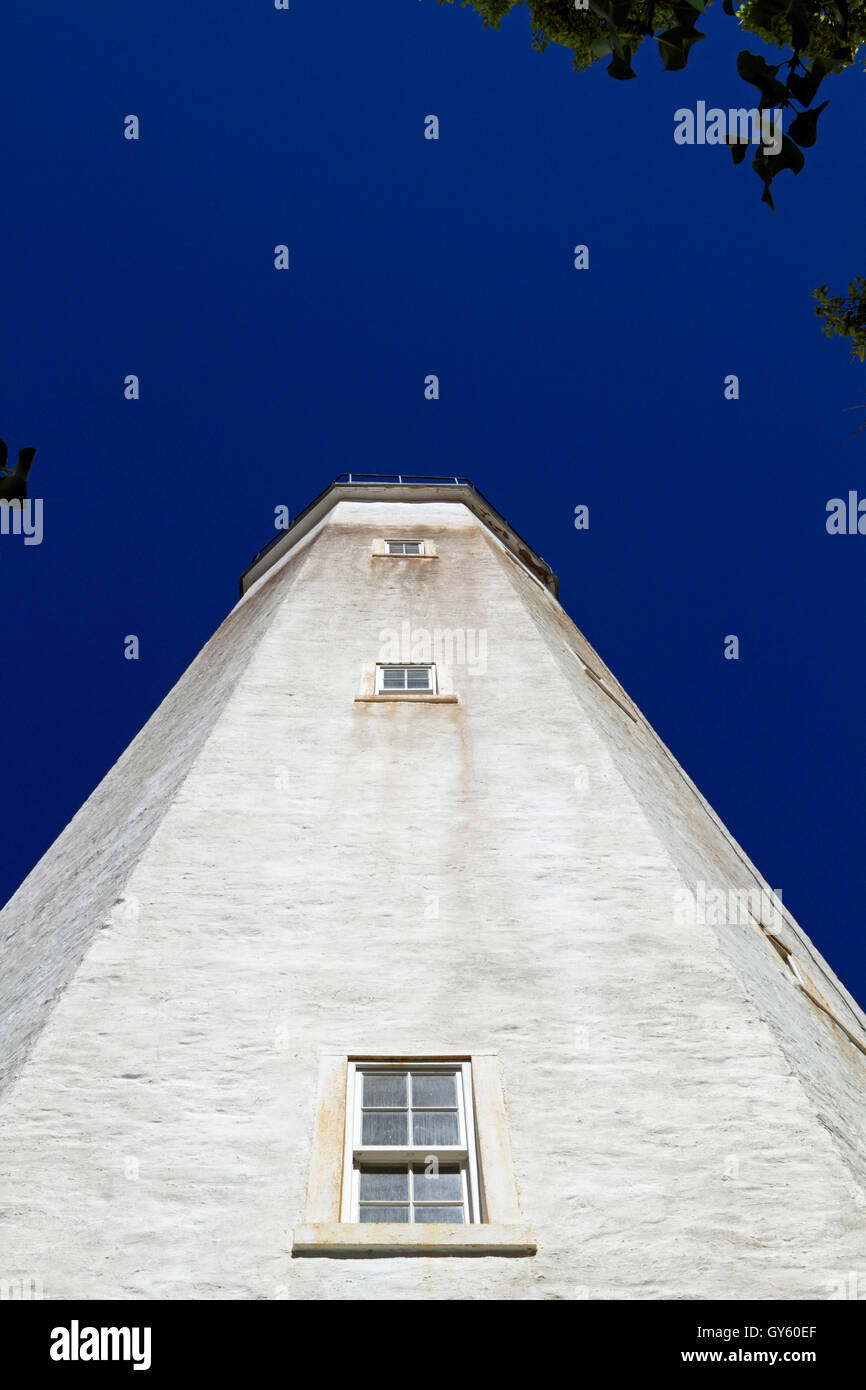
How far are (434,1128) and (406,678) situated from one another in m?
7.58

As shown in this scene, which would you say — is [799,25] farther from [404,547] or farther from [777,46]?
[404,547]

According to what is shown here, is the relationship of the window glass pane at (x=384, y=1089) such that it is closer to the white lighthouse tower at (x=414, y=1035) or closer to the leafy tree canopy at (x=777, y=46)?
the white lighthouse tower at (x=414, y=1035)

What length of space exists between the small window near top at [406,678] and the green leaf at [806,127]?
30.5 ft

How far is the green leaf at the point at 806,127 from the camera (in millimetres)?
5781

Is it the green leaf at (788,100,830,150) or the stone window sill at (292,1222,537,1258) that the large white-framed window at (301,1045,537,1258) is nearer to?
the stone window sill at (292,1222,537,1258)

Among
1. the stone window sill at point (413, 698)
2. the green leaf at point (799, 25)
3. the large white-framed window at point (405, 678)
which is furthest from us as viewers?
the large white-framed window at point (405, 678)

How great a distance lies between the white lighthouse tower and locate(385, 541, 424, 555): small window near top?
7.45m

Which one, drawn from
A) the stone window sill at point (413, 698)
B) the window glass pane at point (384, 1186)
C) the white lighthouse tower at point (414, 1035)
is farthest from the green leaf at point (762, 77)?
the stone window sill at point (413, 698)

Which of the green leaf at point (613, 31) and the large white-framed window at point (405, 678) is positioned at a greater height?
the green leaf at point (613, 31)

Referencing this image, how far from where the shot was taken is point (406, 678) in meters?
15.1

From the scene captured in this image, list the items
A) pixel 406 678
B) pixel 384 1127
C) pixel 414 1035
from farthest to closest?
pixel 406 678 < pixel 414 1035 < pixel 384 1127

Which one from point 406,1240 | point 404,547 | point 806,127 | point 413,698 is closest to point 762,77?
point 806,127

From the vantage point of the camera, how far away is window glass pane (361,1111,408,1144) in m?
8.13
